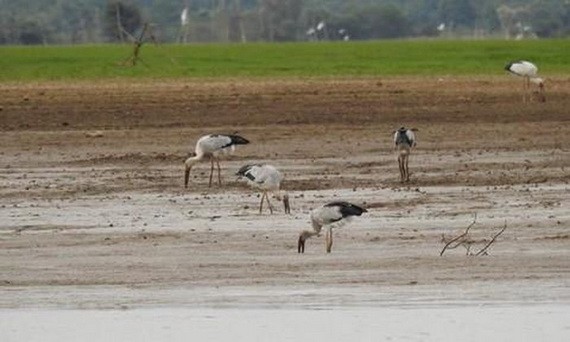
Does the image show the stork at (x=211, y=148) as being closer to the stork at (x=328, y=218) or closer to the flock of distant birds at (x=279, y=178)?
the flock of distant birds at (x=279, y=178)

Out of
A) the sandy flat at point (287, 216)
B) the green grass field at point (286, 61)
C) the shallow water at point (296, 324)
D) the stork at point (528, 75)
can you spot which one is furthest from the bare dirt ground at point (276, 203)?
the green grass field at point (286, 61)

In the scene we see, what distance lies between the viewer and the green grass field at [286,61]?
39875mm

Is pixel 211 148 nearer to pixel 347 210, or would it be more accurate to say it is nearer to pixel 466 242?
pixel 347 210

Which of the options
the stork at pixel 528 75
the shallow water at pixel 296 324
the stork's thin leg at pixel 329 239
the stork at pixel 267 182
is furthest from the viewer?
the stork at pixel 528 75

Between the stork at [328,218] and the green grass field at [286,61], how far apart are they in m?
23.6

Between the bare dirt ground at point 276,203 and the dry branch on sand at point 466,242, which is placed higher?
the dry branch on sand at point 466,242

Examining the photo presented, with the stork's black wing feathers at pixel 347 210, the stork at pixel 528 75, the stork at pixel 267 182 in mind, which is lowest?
the stork at pixel 528 75

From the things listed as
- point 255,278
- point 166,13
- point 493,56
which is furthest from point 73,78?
point 166,13

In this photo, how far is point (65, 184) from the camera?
65.3ft

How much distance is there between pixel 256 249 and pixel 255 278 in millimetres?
1436

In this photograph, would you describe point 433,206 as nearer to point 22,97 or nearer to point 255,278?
point 255,278

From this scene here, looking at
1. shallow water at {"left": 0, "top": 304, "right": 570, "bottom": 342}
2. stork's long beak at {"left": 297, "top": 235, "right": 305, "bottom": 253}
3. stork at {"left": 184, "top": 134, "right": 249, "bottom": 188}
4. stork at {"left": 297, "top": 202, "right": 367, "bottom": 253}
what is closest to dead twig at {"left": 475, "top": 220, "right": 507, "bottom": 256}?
stork at {"left": 297, "top": 202, "right": 367, "bottom": 253}

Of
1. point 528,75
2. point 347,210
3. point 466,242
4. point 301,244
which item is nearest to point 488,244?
point 466,242

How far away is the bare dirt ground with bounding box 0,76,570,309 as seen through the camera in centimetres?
1303
